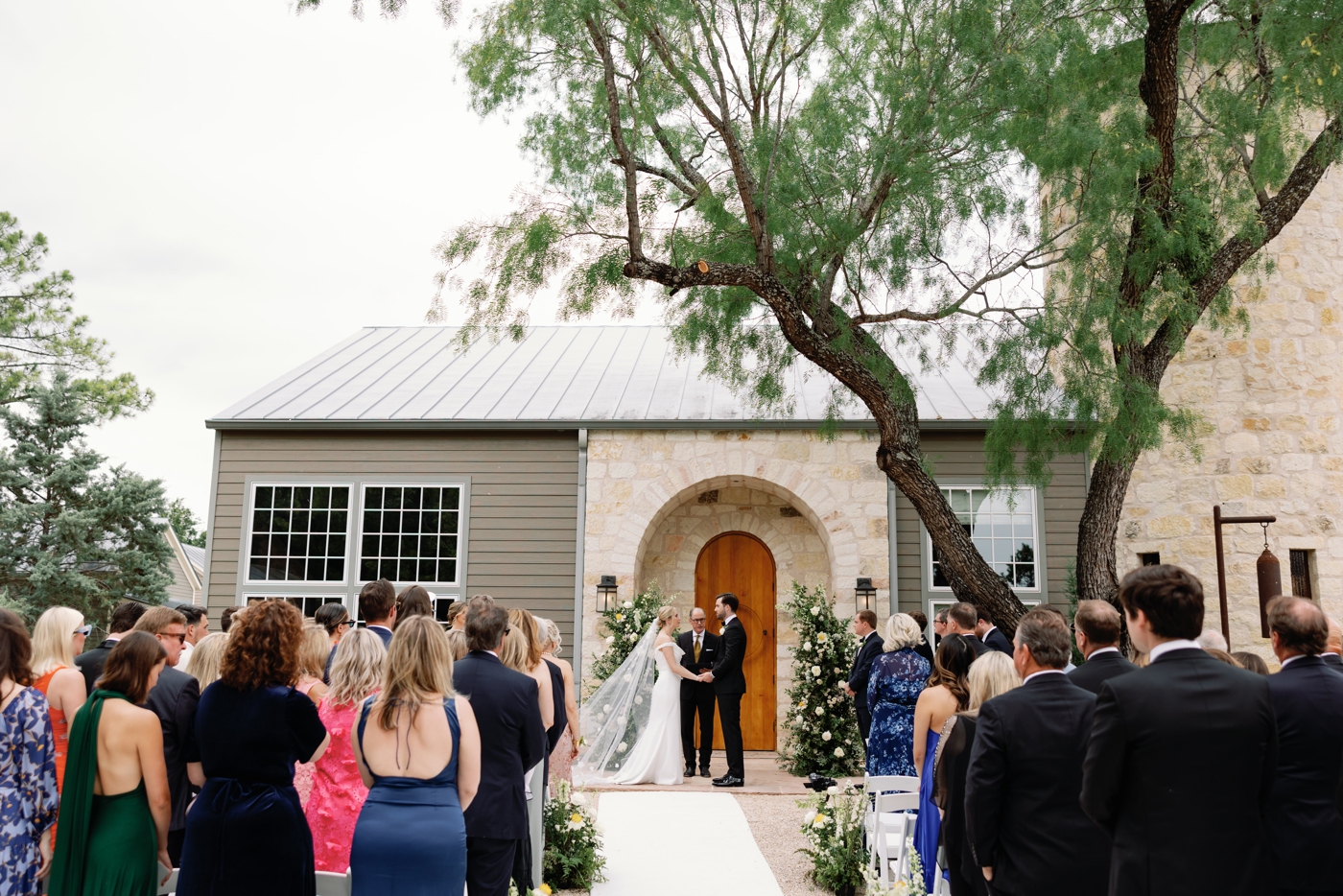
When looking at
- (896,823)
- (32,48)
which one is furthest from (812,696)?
(32,48)

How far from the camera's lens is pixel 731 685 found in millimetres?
9070

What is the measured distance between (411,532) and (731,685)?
14.5 feet

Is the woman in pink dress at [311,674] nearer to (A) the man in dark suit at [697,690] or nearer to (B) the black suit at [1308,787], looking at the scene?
(B) the black suit at [1308,787]

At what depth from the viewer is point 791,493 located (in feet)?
35.9

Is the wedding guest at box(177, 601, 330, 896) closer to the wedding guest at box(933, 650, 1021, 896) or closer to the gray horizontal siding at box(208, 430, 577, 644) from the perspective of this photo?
the wedding guest at box(933, 650, 1021, 896)

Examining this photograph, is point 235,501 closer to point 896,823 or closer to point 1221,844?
point 896,823

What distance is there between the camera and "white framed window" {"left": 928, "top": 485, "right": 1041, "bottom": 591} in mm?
10859

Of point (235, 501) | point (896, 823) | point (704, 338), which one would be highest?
point (704, 338)

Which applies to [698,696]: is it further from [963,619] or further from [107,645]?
[107,645]

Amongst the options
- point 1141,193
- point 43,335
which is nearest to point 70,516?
point 43,335

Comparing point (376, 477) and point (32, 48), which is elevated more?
point (32, 48)

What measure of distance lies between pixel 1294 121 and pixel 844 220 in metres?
4.66

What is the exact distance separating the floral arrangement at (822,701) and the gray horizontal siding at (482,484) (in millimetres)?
2706

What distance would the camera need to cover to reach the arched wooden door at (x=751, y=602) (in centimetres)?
1177
